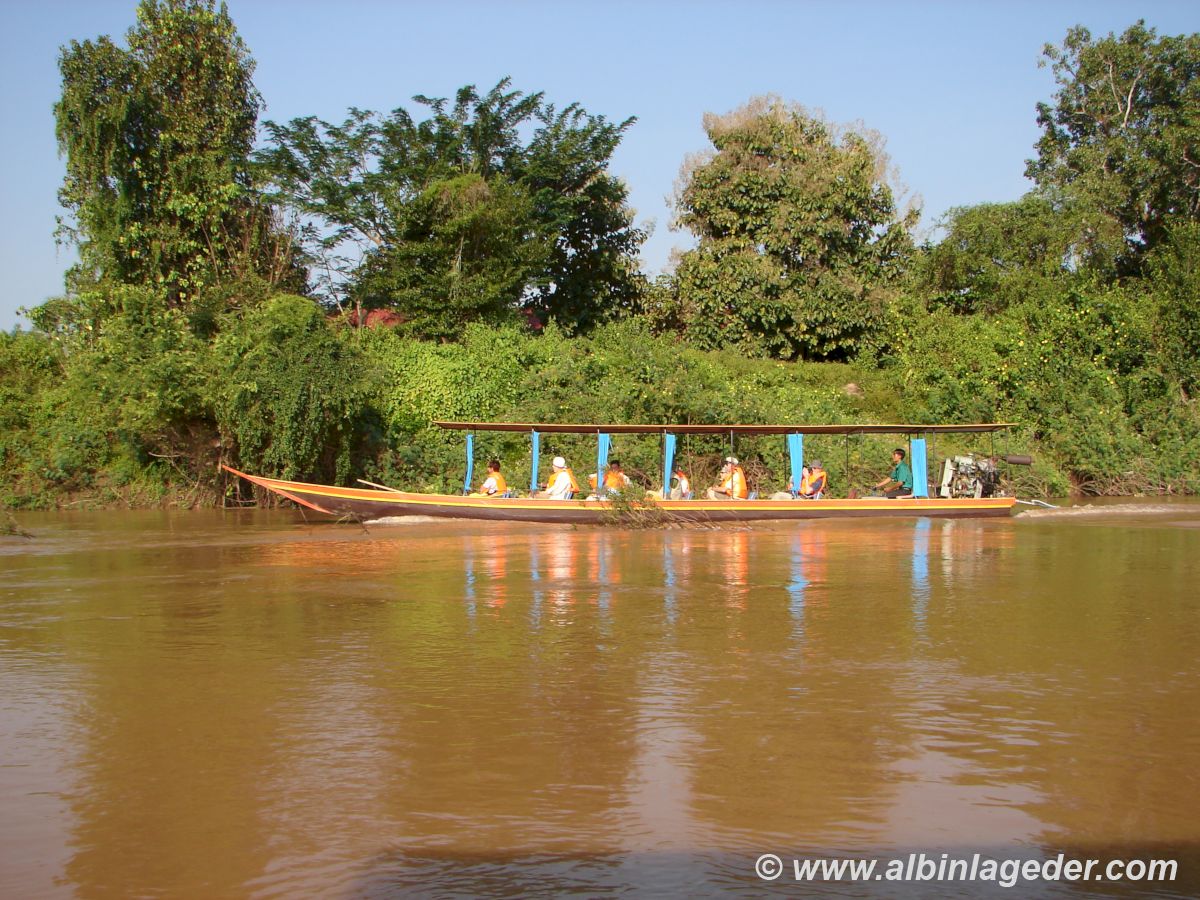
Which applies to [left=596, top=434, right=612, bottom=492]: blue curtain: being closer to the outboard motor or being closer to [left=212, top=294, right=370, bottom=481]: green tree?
[left=212, top=294, right=370, bottom=481]: green tree

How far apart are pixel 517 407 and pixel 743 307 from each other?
6999 mm

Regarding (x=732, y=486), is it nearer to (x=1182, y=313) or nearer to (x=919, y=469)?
(x=919, y=469)

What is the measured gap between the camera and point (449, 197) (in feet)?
76.3

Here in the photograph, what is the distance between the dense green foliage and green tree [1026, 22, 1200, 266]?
0.26 feet

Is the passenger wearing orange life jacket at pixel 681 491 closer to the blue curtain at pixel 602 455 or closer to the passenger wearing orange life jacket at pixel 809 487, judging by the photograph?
the blue curtain at pixel 602 455

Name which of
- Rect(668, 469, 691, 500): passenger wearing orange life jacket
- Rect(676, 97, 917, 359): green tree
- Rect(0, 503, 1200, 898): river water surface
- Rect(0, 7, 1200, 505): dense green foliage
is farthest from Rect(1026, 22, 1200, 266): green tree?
Rect(0, 503, 1200, 898): river water surface

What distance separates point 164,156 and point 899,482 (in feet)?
52.9

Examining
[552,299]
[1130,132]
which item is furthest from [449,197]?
[1130,132]

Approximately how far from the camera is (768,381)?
24719 millimetres

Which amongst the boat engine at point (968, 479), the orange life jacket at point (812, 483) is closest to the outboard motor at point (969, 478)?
the boat engine at point (968, 479)

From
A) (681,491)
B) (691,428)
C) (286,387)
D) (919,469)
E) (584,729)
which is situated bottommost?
(584,729)

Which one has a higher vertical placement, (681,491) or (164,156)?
(164,156)

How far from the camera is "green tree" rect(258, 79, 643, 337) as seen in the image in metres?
23.7

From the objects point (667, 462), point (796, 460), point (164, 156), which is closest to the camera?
point (667, 462)
